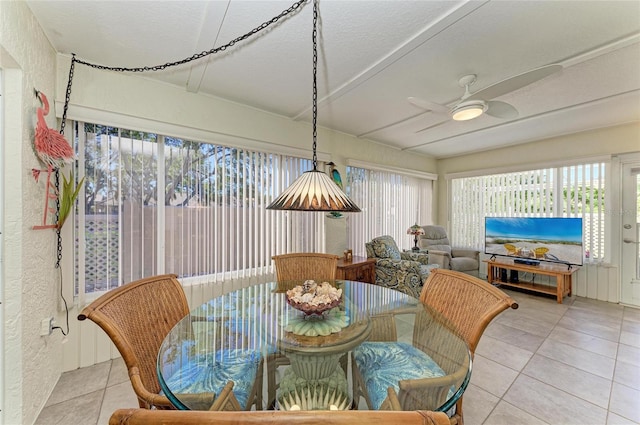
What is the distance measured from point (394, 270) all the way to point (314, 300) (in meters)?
2.25

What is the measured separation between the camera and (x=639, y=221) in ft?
11.3

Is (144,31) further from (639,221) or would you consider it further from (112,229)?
(639,221)

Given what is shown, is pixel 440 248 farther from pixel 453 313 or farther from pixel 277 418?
pixel 277 418

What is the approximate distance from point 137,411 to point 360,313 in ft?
4.31

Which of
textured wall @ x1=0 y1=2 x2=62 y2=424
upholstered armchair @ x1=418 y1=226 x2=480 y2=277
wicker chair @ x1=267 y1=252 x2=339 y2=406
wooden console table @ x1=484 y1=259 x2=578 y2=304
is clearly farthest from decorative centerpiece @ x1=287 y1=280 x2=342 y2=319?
wooden console table @ x1=484 y1=259 x2=578 y2=304

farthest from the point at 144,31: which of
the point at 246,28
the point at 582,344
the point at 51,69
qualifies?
the point at 582,344

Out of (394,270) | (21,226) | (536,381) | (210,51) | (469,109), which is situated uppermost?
(210,51)

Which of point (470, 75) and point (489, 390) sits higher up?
point (470, 75)

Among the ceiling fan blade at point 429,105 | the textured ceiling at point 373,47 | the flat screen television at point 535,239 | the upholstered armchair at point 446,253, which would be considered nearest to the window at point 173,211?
the textured ceiling at point 373,47

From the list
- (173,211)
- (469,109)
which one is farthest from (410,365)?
(173,211)

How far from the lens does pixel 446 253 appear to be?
4414 mm

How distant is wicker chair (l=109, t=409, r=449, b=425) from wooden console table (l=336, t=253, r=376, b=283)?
2.63m

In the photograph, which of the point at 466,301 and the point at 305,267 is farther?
the point at 305,267

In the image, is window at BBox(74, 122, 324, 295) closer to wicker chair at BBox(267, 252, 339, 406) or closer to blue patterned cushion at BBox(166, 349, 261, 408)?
wicker chair at BBox(267, 252, 339, 406)
